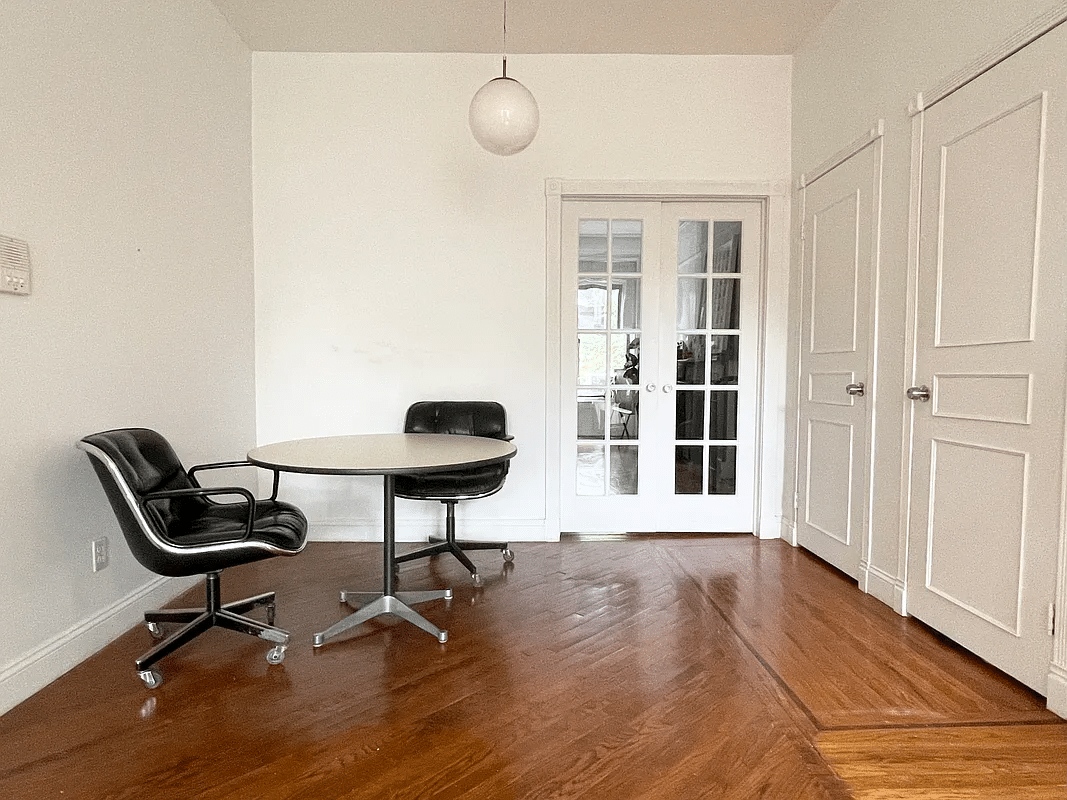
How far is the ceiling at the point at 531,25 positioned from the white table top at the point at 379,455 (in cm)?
229

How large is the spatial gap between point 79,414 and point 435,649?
155cm

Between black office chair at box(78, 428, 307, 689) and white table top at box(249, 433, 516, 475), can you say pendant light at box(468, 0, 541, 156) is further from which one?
black office chair at box(78, 428, 307, 689)

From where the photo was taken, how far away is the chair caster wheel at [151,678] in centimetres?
199

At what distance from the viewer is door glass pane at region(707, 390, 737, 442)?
391cm

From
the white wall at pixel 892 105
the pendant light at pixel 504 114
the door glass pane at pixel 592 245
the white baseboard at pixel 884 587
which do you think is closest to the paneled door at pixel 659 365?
the door glass pane at pixel 592 245

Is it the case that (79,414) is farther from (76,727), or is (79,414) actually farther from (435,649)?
(435,649)

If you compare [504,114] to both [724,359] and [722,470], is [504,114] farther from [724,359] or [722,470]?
[722,470]

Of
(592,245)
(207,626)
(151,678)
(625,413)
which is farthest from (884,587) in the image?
(151,678)

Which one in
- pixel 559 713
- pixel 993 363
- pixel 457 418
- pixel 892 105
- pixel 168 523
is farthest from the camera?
pixel 457 418

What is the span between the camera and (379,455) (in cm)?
Result: 230

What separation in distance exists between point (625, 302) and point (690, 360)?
56cm

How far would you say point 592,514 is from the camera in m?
3.94

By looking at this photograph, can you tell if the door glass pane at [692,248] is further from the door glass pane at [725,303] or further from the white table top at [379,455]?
the white table top at [379,455]

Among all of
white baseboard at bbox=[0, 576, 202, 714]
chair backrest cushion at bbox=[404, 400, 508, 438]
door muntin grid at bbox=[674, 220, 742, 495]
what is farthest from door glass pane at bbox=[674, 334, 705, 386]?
white baseboard at bbox=[0, 576, 202, 714]
